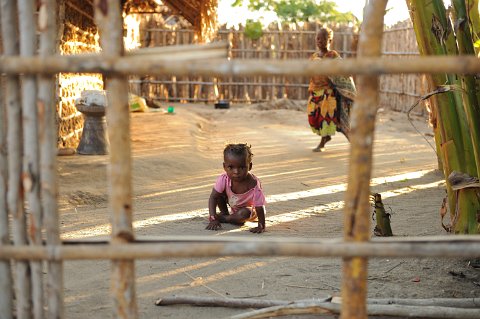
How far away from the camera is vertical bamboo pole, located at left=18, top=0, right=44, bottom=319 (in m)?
2.18

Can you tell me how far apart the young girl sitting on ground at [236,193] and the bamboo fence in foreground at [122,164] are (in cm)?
239

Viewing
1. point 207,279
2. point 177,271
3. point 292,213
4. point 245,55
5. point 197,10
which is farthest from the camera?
point 245,55

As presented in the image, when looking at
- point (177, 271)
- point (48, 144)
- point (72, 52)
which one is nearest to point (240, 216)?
point (177, 271)

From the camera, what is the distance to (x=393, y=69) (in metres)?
2.05

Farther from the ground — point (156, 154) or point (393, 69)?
point (393, 69)

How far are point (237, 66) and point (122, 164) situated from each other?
47 cm

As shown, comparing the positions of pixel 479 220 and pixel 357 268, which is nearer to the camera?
pixel 357 268

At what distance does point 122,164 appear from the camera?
7.04 feet

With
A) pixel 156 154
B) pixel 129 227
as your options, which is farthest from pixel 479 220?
pixel 156 154

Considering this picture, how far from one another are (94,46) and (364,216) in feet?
30.1

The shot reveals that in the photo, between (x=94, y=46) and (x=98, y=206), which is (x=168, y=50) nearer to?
(x=98, y=206)

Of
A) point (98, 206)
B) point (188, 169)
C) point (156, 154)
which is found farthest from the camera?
point (156, 154)

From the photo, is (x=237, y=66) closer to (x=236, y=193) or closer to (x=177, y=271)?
(x=177, y=271)

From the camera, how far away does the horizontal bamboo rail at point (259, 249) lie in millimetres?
2131
